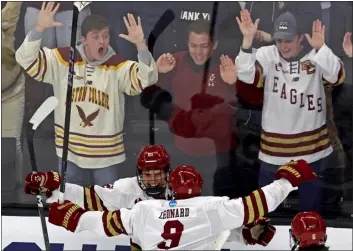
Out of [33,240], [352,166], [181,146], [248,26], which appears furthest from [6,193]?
[352,166]

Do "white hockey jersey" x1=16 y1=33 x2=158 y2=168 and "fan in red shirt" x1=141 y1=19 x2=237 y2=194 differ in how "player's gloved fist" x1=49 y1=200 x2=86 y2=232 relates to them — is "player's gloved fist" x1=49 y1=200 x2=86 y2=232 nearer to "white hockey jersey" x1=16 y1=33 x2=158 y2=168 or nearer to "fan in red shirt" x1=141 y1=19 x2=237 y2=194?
"white hockey jersey" x1=16 y1=33 x2=158 y2=168

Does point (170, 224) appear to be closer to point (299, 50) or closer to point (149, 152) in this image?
point (149, 152)

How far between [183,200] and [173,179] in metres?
0.09

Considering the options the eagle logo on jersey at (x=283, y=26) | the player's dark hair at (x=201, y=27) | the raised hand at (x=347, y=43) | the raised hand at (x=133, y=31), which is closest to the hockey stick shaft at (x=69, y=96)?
the raised hand at (x=133, y=31)

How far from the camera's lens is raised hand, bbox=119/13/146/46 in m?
3.42

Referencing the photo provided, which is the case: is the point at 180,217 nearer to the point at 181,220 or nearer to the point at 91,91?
the point at 181,220

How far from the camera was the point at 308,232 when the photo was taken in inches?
107

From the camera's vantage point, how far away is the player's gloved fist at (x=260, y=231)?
A: 313 cm

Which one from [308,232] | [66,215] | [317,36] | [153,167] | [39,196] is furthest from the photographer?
[317,36]

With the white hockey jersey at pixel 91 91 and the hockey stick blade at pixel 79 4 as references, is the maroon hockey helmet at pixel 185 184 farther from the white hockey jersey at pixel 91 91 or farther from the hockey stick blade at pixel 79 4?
the hockey stick blade at pixel 79 4

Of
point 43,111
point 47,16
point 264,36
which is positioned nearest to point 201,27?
point 264,36

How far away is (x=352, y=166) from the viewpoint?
3541 mm

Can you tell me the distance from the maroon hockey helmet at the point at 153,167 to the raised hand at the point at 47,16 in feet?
2.76

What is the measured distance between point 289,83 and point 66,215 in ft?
4.11
